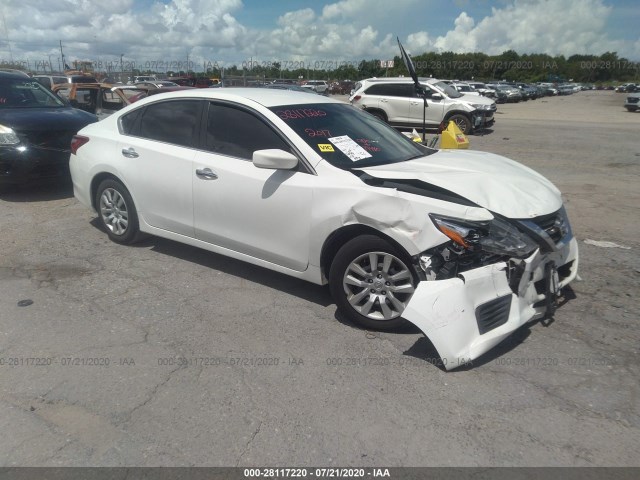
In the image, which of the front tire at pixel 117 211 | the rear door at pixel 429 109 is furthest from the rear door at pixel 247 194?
A: the rear door at pixel 429 109

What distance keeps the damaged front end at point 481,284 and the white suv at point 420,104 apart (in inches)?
540

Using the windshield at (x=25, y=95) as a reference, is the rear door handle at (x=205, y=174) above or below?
below

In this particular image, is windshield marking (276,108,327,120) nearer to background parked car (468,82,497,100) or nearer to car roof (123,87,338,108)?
car roof (123,87,338,108)

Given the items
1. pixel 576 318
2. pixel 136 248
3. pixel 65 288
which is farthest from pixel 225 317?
pixel 576 318

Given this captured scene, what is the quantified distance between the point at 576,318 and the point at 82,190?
5.17 meters

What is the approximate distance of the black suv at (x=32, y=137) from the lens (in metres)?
7.33

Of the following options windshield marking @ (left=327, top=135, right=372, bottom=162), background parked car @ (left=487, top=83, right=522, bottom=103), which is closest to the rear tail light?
windshield marking @ (left=327, top=135, right=372, bottom=162)

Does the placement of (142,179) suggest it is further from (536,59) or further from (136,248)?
(536,59)

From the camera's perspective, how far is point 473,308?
3.22 metres

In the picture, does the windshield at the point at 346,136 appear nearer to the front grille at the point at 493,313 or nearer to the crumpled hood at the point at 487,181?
the crumpled hood at the point at 487,181

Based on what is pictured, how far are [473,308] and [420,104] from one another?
14494 mm

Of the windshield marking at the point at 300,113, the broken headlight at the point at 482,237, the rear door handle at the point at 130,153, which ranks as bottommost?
the broken headlight at the point at 482,237

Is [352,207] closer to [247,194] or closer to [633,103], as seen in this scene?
[247,194]

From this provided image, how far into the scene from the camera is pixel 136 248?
5.63 meters
